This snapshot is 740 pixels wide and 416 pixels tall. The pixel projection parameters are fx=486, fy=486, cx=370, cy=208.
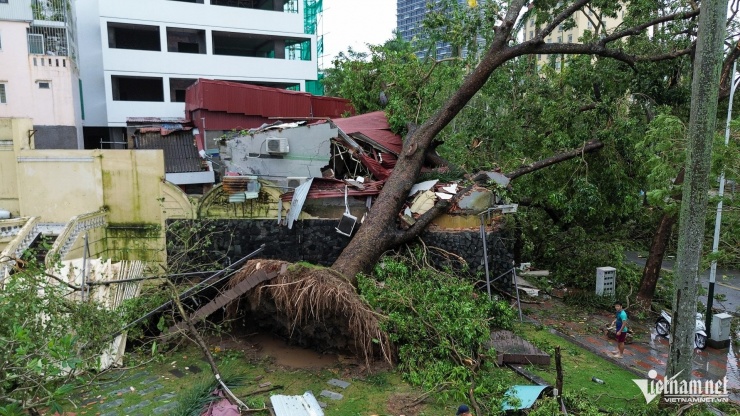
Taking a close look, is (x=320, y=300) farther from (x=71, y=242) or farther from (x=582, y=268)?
Result: (x=582, y=268)

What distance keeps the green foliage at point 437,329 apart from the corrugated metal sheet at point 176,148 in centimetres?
1079

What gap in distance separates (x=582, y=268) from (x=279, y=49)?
55.6 feet

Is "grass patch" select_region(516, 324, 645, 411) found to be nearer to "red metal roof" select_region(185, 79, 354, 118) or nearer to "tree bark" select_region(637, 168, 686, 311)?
"tree bark" select_region(637, 168, 686, 311)

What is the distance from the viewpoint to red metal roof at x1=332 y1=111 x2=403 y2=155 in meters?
13.1

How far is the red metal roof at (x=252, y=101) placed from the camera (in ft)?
57.4

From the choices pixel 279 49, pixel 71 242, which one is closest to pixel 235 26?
pixel 279 49

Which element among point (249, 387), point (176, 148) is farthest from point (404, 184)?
point (176, 148)

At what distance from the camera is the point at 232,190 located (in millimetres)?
10742

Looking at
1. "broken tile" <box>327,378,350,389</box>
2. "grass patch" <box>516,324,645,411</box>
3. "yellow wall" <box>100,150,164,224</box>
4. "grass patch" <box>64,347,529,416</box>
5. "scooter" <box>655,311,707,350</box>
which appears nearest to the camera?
"grass patch" <box>64,347,529,416</box>

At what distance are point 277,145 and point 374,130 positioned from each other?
303cm

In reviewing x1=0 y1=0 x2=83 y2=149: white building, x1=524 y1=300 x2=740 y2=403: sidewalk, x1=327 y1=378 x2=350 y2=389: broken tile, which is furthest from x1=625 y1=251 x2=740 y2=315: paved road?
x1=0 y1=0 x2=83 y2=149: white building

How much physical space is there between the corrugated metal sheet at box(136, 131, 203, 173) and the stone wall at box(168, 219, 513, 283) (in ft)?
24.0

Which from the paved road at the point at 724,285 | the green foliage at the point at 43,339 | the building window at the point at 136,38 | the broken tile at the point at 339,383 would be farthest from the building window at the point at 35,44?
the paved road at the point at 724,285

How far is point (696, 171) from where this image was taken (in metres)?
5.45
